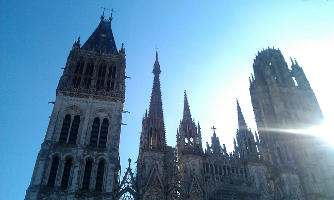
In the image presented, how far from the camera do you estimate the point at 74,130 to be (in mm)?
29609

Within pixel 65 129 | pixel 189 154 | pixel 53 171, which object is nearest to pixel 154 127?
pixel 189 154

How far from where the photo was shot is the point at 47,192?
25.0 m

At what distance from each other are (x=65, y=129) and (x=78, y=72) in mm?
7539

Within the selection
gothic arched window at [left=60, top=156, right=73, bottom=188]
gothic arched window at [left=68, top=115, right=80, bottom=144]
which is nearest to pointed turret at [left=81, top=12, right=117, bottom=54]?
gothic arched window at [left=68, top=115, right=80, bottom=144]

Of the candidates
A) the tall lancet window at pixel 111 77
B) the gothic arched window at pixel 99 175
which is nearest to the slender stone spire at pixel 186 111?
the tall lancet window at pixel 111 77

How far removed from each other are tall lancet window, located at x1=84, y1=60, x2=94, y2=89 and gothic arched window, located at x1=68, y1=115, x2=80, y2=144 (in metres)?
4.21

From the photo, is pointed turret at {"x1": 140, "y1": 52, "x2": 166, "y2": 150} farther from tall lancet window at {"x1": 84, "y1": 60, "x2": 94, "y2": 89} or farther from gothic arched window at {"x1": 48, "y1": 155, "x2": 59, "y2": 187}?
gothic arched window at {"x1": 48, "y1": 155, "x2": 59, "y2": 187}

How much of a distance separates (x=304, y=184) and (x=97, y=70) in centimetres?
2598

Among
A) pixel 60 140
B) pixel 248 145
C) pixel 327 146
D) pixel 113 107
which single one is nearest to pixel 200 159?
pixel 248 145

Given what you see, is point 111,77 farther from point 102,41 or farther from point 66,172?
point 66,172

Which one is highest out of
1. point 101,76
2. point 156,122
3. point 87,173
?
point 101,76

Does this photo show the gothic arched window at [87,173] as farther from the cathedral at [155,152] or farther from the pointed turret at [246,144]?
the pointed turret at [246,144]

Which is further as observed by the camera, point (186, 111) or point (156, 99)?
point (156, 99)

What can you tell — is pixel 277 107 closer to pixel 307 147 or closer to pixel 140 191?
pixel 307 147
